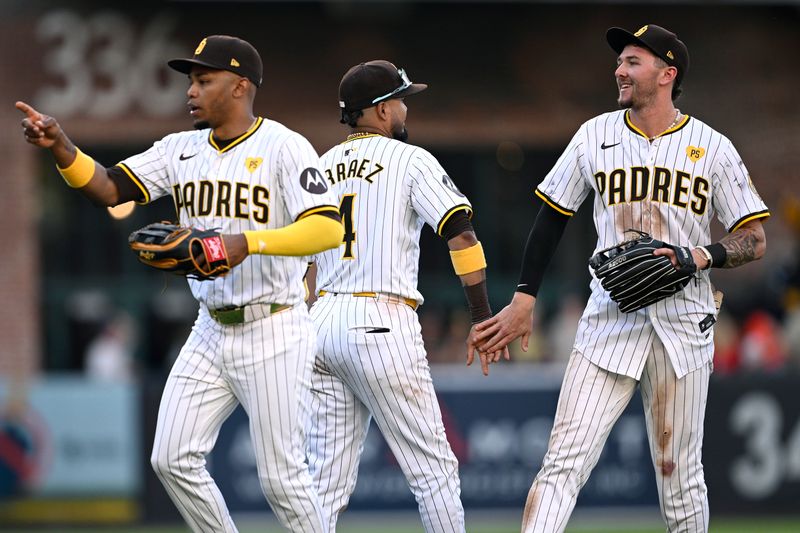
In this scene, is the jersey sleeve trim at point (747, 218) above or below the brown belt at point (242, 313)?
above

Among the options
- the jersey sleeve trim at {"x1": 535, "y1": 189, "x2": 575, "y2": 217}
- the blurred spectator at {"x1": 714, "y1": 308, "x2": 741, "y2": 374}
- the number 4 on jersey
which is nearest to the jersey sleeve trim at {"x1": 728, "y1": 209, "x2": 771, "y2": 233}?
the jersey sleeve trim at {"x1": 535, "y1": 189, "x2": 575, "y2": 217}

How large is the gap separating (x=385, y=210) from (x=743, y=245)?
1697 millimetres

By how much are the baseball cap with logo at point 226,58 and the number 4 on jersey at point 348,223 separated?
777mm

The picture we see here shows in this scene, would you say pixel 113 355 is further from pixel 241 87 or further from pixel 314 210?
pixel 314 210

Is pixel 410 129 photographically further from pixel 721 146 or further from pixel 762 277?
pixel 721 146

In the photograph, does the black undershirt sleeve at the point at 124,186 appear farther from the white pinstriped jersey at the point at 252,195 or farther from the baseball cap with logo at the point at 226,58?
the baseball cap with logo at the point at 226,58

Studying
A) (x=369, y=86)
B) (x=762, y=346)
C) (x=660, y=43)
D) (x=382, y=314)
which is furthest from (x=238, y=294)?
(x=762, y=346)

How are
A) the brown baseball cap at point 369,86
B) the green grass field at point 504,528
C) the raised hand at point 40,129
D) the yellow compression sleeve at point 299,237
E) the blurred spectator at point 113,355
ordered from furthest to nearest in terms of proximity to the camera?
the blurred spectator at point 113,355
the green grass field at point 504,528
the brown baseball cap at point 369,86
the raised hand at point 40,129
the yellow compression sleeve at point 299,237

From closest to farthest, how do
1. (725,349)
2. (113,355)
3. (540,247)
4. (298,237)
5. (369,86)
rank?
(298,237) → (540,247) → (369,86) → (725,349) → (113,355)

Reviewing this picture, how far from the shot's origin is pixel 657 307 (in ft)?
21.1

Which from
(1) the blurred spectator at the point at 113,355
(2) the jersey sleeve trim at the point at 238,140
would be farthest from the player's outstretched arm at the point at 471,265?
(1) the blurred spectator at the point at 113,355

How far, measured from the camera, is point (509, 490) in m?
12.8

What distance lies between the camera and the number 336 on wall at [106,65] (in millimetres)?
16094

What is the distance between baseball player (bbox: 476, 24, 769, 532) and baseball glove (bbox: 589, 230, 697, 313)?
0.17 metres
